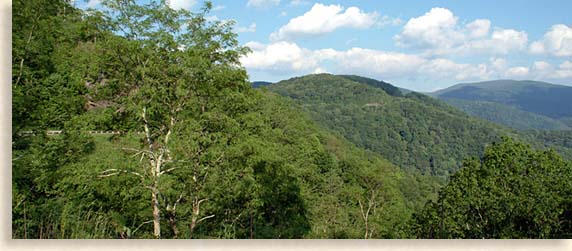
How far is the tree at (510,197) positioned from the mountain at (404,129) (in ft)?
214

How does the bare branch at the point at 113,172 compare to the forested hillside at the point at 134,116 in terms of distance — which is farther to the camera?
the bare branch at the point at 113,172

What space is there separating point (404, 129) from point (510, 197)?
278ft

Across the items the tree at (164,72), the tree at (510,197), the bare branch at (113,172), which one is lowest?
the tree at (510,197)

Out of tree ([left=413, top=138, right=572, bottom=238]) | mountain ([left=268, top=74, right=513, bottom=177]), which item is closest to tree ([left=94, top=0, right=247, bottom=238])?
tree ([left=413, top=138, right=572, bottom=238])

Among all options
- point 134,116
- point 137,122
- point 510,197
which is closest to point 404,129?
point 510,197

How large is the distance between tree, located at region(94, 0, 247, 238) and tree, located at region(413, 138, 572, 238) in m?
6.38

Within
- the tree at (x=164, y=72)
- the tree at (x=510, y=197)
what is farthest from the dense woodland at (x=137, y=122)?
the tree at (x=510, y=197)

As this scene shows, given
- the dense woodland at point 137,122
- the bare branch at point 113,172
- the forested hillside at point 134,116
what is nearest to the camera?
the dense woodland at point 137,122

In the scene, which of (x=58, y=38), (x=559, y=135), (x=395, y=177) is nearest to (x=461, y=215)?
(x=58, y=38)

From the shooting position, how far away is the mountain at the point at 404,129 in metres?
80.9

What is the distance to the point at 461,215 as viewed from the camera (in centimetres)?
1105

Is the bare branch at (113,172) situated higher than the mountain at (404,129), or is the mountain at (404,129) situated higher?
the bare branch at (113,172)

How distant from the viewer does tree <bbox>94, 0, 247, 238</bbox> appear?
5.01 metres

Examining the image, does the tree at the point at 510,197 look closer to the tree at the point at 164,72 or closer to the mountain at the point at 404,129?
the tree at the point at 164,72
